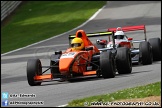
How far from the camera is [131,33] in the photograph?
3294 centimetres

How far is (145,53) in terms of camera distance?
18.4 m

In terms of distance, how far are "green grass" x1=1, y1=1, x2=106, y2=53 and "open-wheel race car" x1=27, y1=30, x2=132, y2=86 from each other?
1375cm

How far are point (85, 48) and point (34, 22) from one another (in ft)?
81.4

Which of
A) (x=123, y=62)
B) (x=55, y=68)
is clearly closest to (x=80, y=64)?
(x=55, y=68)

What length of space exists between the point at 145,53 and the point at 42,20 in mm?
24604

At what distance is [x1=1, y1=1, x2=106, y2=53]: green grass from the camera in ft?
115

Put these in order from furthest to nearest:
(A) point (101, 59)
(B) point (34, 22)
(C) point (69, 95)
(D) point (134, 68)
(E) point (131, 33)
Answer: (B) point (34, 22), (E) point (131, 33), (D) point (134, 68), (A) point (101, 59), (C) point (69, 95)

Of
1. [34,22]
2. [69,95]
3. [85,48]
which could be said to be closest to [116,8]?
[34,22]

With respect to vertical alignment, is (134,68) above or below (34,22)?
below

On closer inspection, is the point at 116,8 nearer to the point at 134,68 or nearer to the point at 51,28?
the point at 51,28

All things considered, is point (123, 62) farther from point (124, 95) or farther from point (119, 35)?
point (124, 95)

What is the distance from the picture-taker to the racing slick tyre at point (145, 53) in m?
18.4

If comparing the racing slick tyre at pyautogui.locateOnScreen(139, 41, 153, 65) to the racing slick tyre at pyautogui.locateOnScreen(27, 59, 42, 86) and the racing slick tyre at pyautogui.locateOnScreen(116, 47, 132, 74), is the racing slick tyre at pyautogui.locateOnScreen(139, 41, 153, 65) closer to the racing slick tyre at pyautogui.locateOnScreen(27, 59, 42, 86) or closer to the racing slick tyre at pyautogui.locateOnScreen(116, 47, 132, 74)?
the racing slick tyre at pyautogui.locateOnScreen(116, 47, 132, 74)

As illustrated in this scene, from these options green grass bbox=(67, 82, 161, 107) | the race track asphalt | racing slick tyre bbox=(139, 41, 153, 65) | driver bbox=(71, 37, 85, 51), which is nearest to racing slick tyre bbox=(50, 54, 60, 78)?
the race track asphalt
